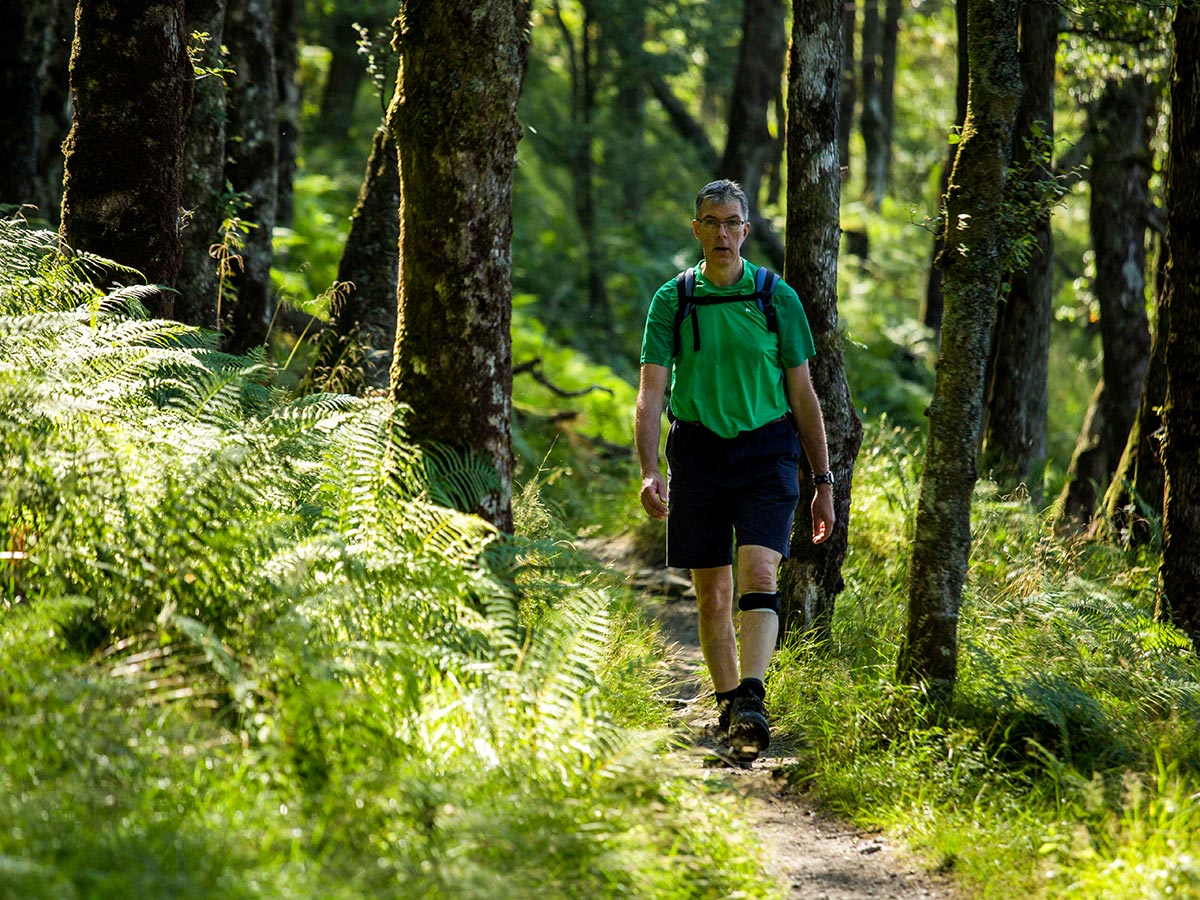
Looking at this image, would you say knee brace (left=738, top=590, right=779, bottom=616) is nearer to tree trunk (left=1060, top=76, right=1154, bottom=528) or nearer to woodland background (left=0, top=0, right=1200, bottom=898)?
woodland background (left=0, top=0, right=1200, bottom=898)

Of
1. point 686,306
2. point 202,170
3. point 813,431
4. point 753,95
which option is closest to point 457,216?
point 686,306

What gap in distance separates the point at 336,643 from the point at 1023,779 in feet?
9.58

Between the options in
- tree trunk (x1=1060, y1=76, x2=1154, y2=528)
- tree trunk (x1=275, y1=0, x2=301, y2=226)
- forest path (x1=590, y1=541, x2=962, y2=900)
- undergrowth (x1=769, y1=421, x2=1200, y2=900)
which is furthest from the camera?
tree trunk (x1=275, y1=0, x2=301, y2=226)

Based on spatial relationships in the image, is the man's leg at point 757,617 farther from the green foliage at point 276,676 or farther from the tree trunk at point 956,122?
the tree trunk at point 956,122

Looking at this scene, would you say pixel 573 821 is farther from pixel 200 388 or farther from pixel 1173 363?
pixel 1173 363

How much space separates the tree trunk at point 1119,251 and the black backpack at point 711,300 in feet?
24.6

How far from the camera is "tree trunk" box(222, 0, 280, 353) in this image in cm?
1020

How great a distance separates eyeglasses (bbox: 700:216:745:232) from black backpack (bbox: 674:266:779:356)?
0.23m

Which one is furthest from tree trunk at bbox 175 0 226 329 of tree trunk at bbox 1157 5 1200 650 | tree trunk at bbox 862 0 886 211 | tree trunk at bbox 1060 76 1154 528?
tree trunk at bbox 862 0 886 211

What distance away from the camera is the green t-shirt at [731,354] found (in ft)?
18.2

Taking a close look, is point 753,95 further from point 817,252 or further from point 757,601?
point 757,601

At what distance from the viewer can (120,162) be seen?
6.38 m

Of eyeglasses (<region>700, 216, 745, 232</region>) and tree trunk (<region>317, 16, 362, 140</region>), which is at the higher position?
tree trunk (<region>317, 16, 362, 140</region>)

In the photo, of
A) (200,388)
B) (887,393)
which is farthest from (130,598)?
(887,393)
